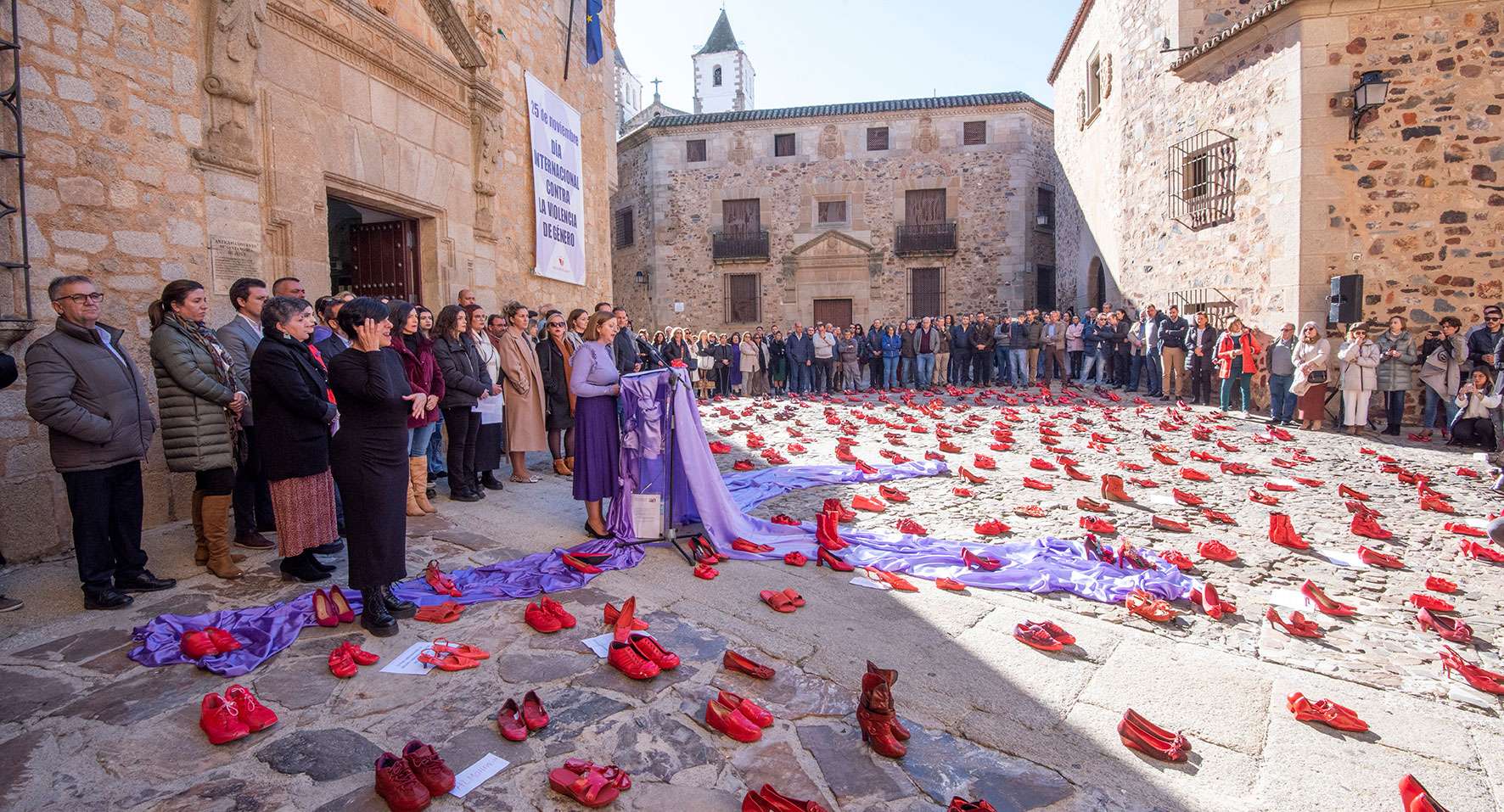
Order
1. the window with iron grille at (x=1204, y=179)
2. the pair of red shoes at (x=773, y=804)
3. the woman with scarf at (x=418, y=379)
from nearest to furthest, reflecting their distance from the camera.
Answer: the pair of red shoes at (x=773, y=804), the woman with scarf at (x=418, y=379), the window with iron grille at (x=1204, y=179)

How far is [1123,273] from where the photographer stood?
1680cm

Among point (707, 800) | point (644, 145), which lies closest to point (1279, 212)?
point (707, 800)

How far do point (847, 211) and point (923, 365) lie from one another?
1072 centimetres

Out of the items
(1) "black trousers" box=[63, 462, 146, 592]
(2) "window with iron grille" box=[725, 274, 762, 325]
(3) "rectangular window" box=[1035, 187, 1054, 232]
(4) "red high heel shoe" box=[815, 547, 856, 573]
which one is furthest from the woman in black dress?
(3) "rectangular window" box=[1035, 187, 1054, 232]

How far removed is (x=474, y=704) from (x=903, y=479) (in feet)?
16.5

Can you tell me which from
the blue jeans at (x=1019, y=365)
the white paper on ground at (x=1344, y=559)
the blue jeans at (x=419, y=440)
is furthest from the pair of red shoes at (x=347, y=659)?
the blue jeans at (x=1019, y=365)

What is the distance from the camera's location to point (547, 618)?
364cm

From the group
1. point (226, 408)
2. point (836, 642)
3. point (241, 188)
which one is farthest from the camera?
point (241, 188)

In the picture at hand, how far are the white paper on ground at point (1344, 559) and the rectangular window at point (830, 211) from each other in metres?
23.2

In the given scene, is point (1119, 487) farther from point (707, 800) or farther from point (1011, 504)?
point (707, 800)

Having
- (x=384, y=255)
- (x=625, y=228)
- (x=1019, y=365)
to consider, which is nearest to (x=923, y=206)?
(x=1019, y=365)

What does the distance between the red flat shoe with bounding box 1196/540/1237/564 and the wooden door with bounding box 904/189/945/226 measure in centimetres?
2284

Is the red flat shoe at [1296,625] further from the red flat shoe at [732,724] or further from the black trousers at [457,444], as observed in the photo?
the black trousers at [457,444]

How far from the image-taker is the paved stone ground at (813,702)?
2426 millimetres
